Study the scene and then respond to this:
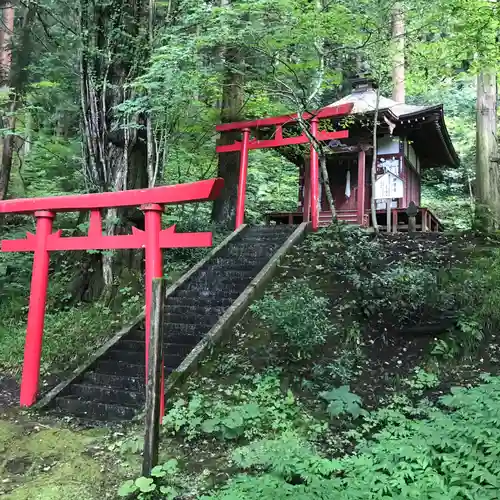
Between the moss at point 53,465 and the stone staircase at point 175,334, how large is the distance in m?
0.64

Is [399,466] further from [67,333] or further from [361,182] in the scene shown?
[361,182]

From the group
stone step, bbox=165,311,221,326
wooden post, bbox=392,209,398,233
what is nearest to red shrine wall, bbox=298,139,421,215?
wooden post, bbox=392,209,398,233

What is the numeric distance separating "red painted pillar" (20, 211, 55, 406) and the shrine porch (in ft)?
24.2

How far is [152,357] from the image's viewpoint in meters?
4.25

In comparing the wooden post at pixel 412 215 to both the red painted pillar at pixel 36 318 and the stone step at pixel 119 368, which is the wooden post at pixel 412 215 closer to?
the stone step at pixel 119 368

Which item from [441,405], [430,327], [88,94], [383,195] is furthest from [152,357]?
[383,195]

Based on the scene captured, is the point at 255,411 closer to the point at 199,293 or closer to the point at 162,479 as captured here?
the point at 162,479

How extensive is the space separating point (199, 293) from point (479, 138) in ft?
25.1

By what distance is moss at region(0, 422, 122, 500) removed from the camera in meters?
4.44

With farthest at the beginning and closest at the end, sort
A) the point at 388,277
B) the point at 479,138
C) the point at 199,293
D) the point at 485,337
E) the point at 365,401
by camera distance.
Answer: the point at 479,138 < the point at 199,293 < the point at 388,277 < the point at 485,337 < the point at 365,401

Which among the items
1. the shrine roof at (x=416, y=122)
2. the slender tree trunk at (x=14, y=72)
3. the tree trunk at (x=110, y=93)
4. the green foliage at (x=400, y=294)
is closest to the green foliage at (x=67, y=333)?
the tree trunk at (x=110, y=93)

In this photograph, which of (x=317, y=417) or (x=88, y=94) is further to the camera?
(x=88, y=94)

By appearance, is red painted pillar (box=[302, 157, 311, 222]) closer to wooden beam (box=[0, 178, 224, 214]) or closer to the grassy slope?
the grassy slope

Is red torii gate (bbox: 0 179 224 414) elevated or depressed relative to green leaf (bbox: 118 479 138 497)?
elevated
